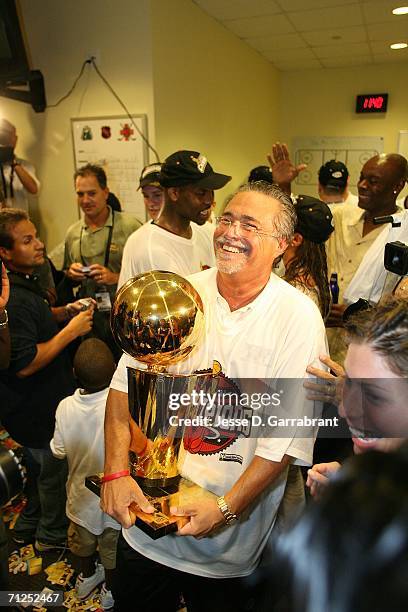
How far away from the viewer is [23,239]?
1.80 m

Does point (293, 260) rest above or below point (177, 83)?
below

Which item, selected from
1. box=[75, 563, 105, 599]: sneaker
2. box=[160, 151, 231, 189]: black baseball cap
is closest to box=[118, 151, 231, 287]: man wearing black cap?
box=[160, 151, 231, 189]: black baseball cap

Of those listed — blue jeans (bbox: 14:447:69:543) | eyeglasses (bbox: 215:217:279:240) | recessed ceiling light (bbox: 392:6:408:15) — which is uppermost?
recessed ceiling light (bbox: 392:6:408:15)

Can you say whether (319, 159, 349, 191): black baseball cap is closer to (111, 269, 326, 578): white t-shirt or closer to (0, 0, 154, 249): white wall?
(0, 0, 154, 249): white wall

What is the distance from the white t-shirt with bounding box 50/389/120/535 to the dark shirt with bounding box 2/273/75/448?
0.58 feet

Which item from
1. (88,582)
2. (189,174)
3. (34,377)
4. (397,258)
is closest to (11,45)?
(189,174)

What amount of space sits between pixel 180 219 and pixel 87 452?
975mm

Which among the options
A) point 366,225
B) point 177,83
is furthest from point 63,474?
point 177,83

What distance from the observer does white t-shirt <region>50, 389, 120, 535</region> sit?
1.56 meters

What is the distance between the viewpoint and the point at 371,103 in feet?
19.0

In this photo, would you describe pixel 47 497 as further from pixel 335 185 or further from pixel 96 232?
pixel 335 185

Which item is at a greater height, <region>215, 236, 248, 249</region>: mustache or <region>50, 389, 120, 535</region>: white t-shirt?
<region>215, 236, 248, 249</region>: mustache

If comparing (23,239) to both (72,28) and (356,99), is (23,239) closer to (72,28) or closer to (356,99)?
(72,28)

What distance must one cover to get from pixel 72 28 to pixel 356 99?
4.09 meters
